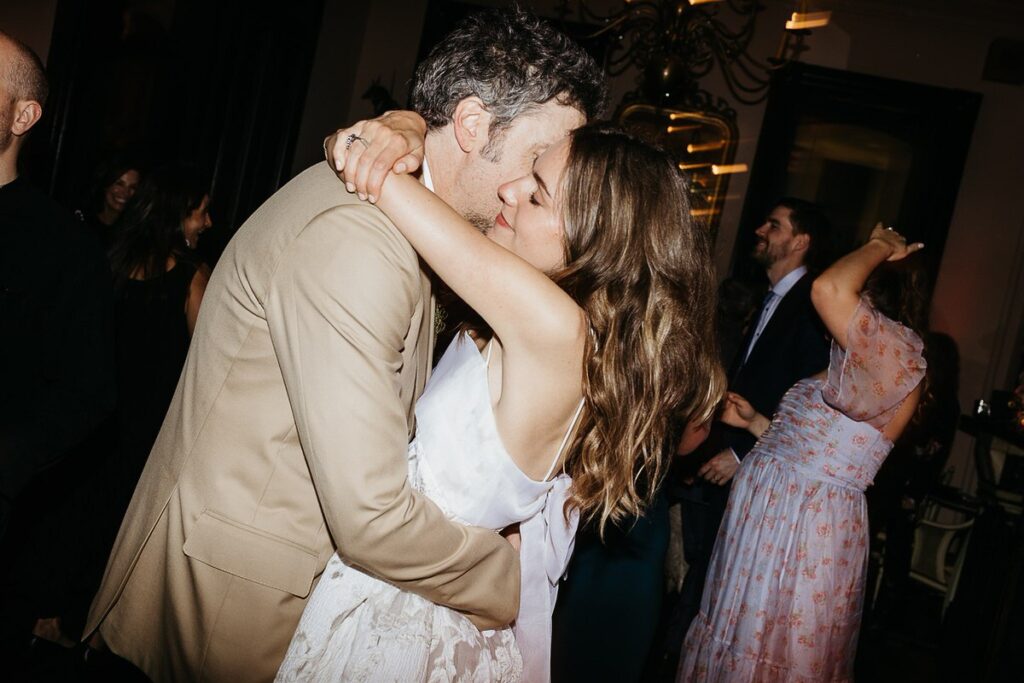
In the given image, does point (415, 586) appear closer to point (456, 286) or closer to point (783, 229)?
point (456, 286)

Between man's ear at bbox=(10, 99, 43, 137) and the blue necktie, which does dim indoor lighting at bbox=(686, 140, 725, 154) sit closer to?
the blue necktie

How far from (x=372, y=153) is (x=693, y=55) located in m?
5.23

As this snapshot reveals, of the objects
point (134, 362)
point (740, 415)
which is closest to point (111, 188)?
point (134, 362)

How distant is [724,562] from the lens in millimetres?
3152

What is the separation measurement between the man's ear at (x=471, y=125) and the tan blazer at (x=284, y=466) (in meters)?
0.36

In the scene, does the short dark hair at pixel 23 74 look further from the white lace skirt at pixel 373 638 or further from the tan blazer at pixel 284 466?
the white lace skirt at pixel 373 638

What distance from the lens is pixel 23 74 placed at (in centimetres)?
206

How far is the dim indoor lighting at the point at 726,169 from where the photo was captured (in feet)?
20.4

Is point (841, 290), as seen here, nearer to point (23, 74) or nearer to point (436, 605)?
point (436, 605)

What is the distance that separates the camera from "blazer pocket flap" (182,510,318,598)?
123cm

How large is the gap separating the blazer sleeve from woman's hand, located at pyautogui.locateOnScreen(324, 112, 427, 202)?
5cm

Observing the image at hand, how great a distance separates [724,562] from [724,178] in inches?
148

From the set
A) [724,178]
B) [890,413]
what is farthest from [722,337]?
[724,178]

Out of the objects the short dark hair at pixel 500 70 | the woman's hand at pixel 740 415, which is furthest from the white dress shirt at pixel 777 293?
the short dark hair at pixel 500 70
